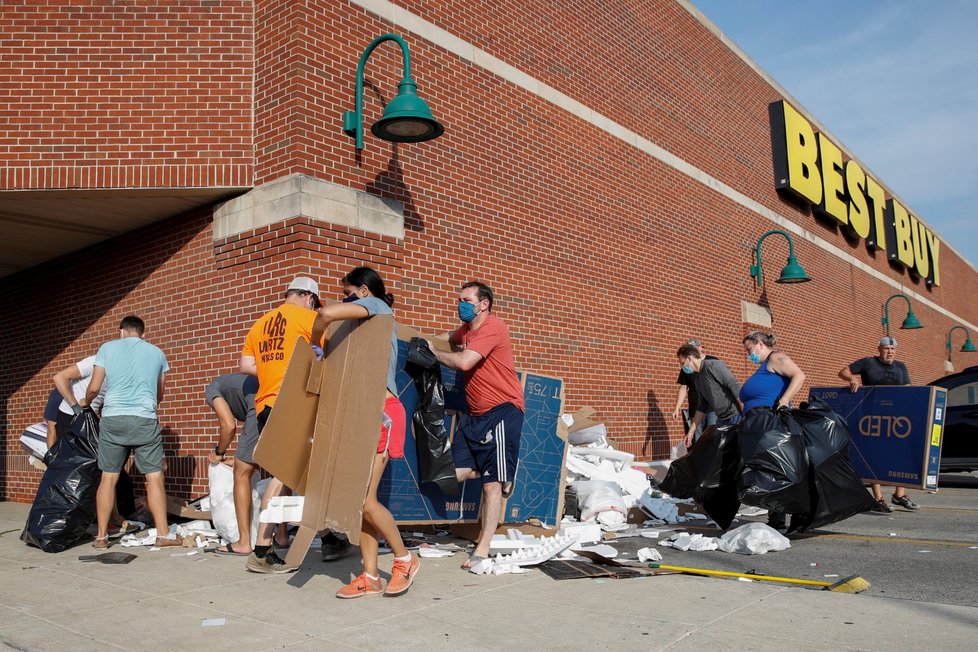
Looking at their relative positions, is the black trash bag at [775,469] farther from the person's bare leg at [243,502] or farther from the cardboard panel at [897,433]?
the person's bare leg at [243,502]

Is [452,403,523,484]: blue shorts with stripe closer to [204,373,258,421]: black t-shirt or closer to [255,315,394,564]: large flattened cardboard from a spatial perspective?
[255,315,394,564]: large flattened cardboard

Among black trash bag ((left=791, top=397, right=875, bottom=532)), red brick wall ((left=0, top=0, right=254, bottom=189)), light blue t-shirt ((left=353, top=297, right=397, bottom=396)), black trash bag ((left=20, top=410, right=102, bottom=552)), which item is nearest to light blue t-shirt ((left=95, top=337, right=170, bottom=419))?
black trash bag ((left=20, top=410, right=102, bottom=552))

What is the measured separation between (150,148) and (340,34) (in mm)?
2148

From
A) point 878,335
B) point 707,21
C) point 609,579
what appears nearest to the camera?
point 609,579

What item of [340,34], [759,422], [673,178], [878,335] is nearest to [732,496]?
[759,422]

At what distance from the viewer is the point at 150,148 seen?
A: 7617mm

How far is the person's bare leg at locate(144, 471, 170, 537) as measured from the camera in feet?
20.6

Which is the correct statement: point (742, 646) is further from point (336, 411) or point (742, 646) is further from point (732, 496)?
point (732, 496)

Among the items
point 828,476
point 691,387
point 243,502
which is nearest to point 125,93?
point 243,502

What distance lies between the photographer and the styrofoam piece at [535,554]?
527cm

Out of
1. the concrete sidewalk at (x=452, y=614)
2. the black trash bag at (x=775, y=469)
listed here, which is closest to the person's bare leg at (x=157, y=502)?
the concrete sidewalk at (x=452, y=614)

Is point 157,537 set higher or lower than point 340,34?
lower

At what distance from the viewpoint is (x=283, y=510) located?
4262mm

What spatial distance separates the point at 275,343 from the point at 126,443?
1990 mm
